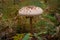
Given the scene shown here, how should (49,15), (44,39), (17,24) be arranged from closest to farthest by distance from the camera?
1. (44,39)
2. (17,24)
3. (49,15)

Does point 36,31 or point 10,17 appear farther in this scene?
point 10,17

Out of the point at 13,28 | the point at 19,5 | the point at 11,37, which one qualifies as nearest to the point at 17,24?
the point at 13,28

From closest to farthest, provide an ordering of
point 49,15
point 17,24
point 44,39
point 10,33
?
1. point 44,39
2. point 10,33
3. point 17,24
4. point 49,15

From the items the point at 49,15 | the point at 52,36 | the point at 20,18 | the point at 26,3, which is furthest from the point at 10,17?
the point at 52,36

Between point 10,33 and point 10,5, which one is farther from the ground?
point 10,5

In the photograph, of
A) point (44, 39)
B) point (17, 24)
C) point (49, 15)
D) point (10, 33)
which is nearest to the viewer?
point (44, 39)

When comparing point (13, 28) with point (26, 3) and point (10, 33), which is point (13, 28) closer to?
point (10, 33)

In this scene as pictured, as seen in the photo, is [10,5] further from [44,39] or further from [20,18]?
[44,39]

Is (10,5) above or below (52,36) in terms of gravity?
above

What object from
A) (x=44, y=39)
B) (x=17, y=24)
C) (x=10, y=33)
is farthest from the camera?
(x=17, y=24)
